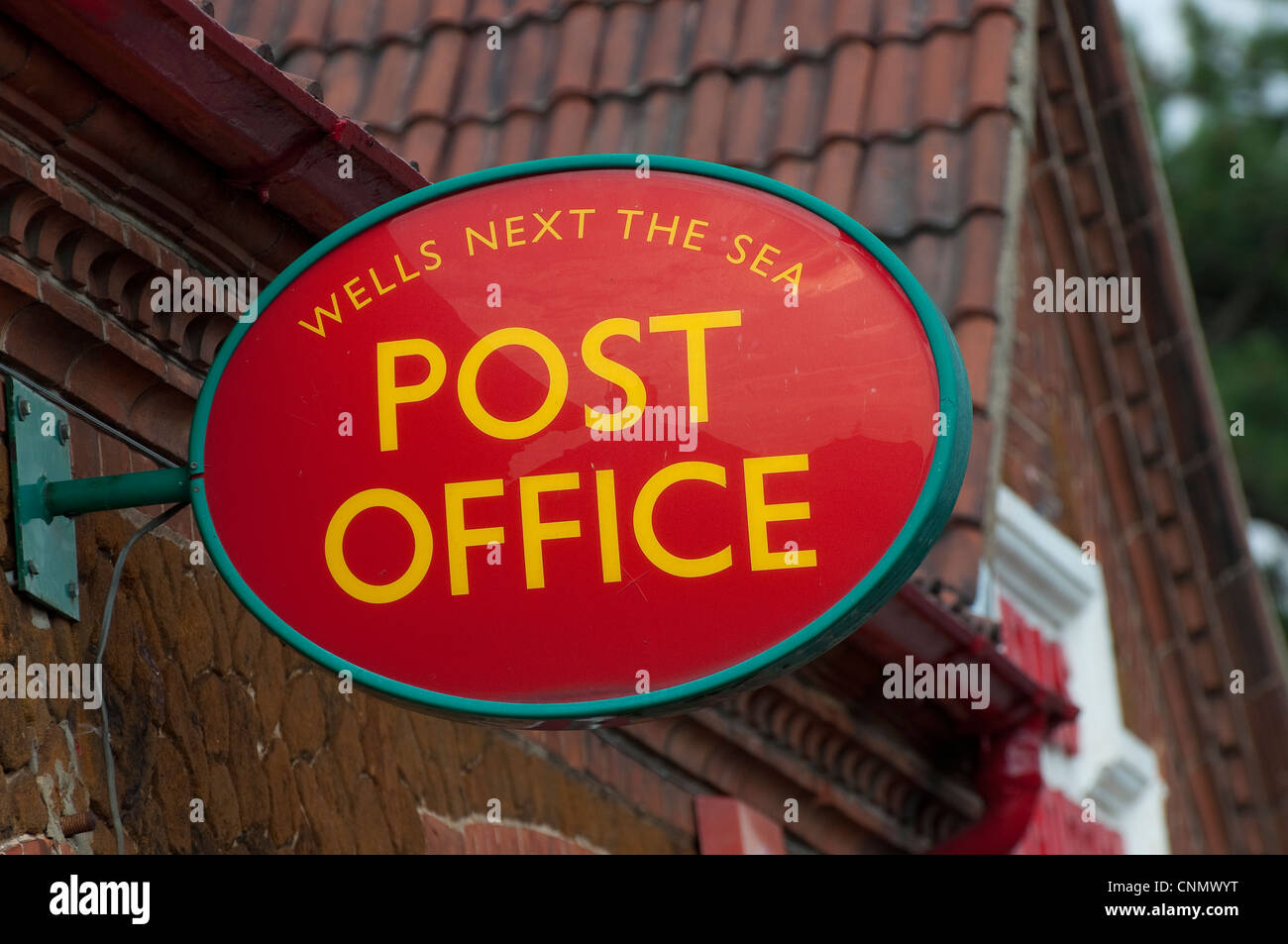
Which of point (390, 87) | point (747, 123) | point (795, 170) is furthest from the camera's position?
point (390, 87)

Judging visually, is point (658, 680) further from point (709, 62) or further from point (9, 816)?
point (709, 62)

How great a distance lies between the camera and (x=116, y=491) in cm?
344

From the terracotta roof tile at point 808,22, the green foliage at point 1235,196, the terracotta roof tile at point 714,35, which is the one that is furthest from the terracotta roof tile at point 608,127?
the green foliage at point 1235,196

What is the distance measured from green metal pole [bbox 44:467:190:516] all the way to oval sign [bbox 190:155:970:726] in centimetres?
6

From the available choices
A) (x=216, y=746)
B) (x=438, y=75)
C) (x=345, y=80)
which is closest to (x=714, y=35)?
(x=438, y=75)

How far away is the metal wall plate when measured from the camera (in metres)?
3.46

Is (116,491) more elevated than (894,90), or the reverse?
(894,90)

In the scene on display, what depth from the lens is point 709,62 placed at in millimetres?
7133

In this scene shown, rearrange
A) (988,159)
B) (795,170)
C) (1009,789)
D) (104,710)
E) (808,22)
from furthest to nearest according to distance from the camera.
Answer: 1. (808,22)
2. (795,170)
3. (988,159)
4. (1009,789)
5. (104,710)

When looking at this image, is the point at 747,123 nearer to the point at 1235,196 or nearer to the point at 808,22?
the point at 808,22

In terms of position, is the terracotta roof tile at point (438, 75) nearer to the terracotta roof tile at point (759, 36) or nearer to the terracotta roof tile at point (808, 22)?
the terracotta roof tile at point (759, 36)

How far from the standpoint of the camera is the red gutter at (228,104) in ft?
11.3

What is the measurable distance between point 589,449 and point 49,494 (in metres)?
0.93

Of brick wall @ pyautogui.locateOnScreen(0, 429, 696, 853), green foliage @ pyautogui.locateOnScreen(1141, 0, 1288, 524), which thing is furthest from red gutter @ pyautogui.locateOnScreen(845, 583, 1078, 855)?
green foliage @ pyautogui.locateOnScreen(1141, 0, 1288, 524)
